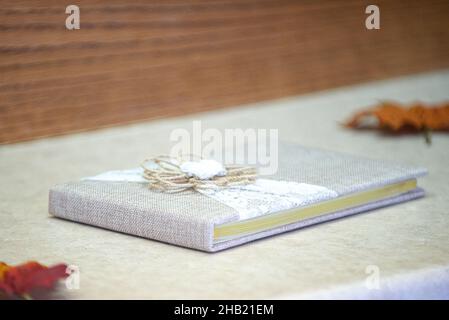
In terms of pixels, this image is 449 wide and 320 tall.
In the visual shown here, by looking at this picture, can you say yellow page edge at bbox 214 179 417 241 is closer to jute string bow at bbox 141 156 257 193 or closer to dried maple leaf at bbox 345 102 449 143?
jute string bow at bbox 141 156 257 193

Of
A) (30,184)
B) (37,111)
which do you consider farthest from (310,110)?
(30,184)

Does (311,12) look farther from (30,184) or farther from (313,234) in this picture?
(313,234)

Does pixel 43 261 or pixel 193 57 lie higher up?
pixel 193 57

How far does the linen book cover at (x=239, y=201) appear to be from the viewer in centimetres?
110

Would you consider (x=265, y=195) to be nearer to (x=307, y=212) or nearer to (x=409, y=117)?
(x=307, y=212)

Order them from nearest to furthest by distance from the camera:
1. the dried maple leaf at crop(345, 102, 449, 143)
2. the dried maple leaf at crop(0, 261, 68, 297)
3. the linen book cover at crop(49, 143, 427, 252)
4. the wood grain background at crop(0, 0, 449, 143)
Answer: the dried maple leaf at crop(0, 261, 68, 297) → the linen book cover at crop(49, 143, 427, 252) → the wood grain background at crop(0, 0, 449, 143) → the dried maple leaf at crop(345, 102, 449, 143)

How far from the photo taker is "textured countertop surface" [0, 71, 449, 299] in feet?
3.18

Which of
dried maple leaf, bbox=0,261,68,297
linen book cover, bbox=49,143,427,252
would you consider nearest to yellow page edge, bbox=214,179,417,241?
linen book cover, bbox=49,143,427,252

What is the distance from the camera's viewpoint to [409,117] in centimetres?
187

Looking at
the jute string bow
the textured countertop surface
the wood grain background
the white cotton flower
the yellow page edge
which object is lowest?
the textured countertop surface

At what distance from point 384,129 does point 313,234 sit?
777mm

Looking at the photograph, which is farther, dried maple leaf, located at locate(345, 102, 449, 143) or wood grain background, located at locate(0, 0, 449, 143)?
dried maple leaf, located at locate(345, 102, 449, 143)

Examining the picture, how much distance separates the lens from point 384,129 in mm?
1920

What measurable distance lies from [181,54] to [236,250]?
1.02 m
